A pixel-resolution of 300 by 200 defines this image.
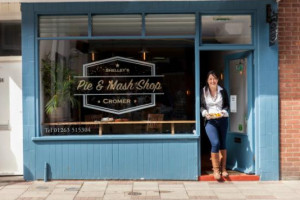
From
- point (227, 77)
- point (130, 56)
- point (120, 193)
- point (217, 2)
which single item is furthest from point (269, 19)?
point (120, 193)

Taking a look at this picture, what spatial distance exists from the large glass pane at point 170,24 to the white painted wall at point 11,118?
8.41 feet

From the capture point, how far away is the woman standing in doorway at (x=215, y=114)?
318 inches

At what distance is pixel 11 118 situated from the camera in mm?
8516

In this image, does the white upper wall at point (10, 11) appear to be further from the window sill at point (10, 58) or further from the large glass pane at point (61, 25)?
the window sill at point (10, 58)

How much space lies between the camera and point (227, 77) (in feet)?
29.6

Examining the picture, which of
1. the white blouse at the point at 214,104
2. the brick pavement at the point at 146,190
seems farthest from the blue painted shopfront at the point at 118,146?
the white blouse at the point at 214,104

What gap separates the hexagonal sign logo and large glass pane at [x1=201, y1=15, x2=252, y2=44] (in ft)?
3.88

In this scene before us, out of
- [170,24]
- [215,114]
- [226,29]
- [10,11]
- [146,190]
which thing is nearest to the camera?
[146,190]

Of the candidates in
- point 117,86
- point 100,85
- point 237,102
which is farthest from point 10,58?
point 237,102

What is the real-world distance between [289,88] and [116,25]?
333 centimetres

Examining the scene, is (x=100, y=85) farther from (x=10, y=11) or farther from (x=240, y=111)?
(x=240, y=111)

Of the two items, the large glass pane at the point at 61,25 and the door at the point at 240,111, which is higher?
the large glass pane at the point at 61,25

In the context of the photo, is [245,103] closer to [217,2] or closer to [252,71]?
[252,71]

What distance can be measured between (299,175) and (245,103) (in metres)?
1.63
